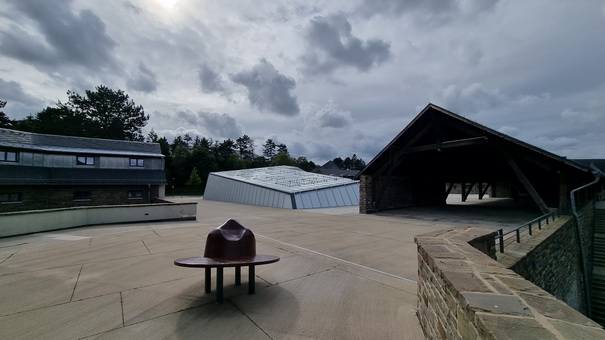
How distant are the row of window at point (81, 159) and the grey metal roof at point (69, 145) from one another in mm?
471

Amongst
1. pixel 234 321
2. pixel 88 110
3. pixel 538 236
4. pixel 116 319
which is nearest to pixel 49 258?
pixel 116 319

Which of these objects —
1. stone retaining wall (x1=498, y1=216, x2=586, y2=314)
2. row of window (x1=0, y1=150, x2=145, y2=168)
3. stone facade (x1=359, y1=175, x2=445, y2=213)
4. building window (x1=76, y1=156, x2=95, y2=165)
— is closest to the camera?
stone retaining wall (x1=498, y1=216, x2=586, y2=314)

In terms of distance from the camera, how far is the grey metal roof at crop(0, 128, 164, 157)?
17891 millimetres

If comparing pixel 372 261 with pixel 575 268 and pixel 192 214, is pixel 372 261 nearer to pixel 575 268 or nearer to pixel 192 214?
pixel 575 268

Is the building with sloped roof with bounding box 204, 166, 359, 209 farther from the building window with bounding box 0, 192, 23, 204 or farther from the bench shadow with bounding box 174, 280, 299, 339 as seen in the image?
the bench shadow with bounding box 174, 280, 299, 339

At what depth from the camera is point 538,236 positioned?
22.6 feet

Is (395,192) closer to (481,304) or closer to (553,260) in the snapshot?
(553,260)

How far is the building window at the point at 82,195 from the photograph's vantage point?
61.8 feet

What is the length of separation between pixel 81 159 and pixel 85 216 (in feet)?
36.6

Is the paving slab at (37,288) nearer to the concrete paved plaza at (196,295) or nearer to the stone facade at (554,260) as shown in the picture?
the concrete paved plaza at (196,295)

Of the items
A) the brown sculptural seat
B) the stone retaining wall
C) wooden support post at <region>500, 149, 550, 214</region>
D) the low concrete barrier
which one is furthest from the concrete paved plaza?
wooden support post at <region>500, 149, 550, 214</region>

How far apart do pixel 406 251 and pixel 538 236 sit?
3.55 metres

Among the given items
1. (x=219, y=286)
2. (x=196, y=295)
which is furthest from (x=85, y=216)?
(x=219, y=286)

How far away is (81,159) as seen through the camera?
20.1m
